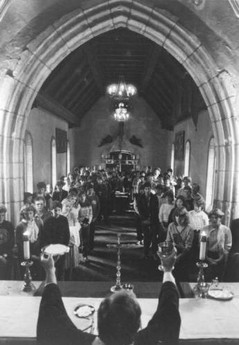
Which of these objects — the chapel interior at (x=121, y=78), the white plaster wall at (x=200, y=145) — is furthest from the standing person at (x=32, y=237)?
the white plaster wall at (x=200, y=145)

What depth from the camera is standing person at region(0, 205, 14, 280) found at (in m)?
4.30

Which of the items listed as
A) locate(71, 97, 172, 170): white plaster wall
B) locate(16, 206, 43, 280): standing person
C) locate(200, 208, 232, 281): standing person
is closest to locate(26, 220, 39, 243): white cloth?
locate(16, 206, 43, 280): standing person

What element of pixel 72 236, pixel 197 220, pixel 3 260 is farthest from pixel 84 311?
pixel 197 220

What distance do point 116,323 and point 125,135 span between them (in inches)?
617

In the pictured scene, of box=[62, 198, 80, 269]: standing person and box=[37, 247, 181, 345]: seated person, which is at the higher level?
box=[37, 247, 181, 345]: seated person

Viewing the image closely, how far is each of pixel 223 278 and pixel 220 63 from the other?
3210 millimetres

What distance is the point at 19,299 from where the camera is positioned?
2648 millimetres

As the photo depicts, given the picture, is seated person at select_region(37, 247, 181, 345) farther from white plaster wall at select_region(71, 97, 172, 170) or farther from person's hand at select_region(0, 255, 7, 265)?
white plaster wall at select_region(71, 97, 172, 170)

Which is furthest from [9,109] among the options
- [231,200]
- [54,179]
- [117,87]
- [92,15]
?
[54,179]

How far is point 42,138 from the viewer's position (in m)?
10.5

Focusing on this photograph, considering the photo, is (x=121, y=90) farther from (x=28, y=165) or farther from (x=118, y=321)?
(x=118, y=321)

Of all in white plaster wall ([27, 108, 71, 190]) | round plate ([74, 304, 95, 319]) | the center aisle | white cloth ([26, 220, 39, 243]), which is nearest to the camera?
round plate ([74, 304, 95, 319])

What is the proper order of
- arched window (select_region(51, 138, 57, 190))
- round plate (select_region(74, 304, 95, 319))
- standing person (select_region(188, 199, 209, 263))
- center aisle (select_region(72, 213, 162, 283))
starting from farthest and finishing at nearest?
arched window (select_region(51, 138, 57, 190))
center aisle (select_region(72, 213, 162, 283))
standing person (select_region(188, 199, 209, 263))
round plate (select_region(74, 304, 95, 319))

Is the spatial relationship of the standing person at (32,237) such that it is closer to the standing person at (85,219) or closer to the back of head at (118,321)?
the standing person at (85,219)
